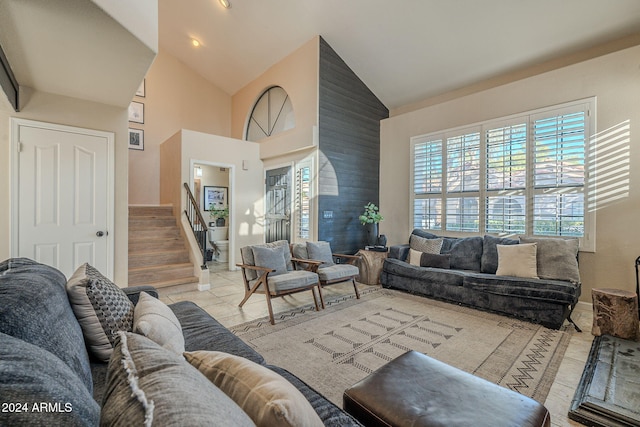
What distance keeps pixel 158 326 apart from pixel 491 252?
4112mm

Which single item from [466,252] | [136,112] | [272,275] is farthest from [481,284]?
[136,112]

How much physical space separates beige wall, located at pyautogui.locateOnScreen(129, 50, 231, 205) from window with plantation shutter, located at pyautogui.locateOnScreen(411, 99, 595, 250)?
5194 millimetres

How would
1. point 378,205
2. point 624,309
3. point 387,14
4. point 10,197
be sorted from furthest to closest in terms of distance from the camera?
point 378,205, point 387,14, point 10,197, point 624,309

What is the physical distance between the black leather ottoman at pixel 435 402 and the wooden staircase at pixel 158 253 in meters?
3.92

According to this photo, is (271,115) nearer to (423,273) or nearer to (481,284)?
(423,273)

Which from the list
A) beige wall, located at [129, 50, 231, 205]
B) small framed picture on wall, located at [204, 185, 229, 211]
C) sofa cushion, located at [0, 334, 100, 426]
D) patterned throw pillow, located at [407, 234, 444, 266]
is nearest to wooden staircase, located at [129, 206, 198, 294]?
beige wall, located at [129, 50, 231, 205]

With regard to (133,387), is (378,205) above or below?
above

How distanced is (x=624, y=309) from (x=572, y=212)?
4.71 feet

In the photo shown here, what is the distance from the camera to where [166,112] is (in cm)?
687

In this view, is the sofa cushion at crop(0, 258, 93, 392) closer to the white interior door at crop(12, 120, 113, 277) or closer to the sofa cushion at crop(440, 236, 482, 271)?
the white interior door at crop(12, 120, 113, 277)

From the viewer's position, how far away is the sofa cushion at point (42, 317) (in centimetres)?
94

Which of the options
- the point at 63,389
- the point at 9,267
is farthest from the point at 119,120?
the point at 63,389

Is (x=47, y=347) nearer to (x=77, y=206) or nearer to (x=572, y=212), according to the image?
(x=77, y=206)

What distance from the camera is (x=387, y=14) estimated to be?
4.25 m
